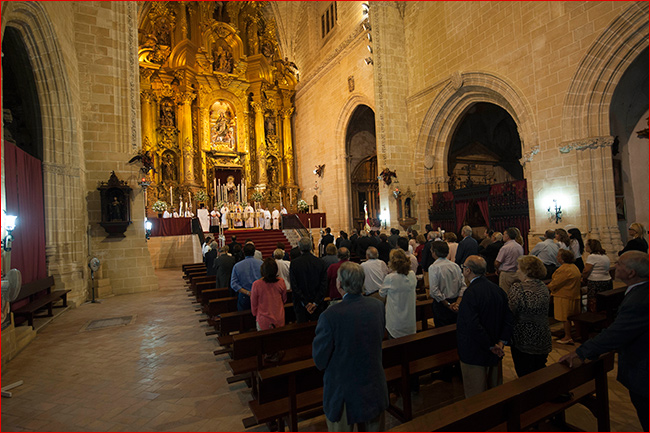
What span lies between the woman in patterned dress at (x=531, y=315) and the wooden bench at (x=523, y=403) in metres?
0.33

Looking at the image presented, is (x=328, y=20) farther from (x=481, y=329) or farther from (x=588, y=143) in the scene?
(x=481, y=329)

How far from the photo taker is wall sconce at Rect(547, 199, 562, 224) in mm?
10070

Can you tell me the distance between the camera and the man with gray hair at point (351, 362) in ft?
7.55

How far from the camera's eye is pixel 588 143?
372 inches

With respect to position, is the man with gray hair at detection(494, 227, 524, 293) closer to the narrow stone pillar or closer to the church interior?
the church interior

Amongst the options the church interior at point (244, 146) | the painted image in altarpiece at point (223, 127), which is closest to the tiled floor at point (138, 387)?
the church interior at point (244, 146)

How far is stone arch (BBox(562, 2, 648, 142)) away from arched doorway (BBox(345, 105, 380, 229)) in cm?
1107

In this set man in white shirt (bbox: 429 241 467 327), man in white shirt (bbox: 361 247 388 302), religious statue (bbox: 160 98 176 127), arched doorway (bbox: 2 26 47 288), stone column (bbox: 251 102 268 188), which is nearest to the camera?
man in white shirt (bbox: 429 241 467 327)

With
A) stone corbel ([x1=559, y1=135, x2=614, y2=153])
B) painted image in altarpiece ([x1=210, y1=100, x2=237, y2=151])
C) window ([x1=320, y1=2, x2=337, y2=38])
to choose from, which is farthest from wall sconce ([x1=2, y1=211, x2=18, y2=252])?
window ([x1=320, y1=2, x2=337, y2=38])

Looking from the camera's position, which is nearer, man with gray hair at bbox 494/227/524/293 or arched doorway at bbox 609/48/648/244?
man with gray hair at bbox 494/227/524/293

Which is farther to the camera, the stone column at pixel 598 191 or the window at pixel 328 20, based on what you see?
the window at pixel 328 20

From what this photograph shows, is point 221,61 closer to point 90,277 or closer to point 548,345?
point 90,277

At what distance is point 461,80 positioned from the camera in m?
13.1

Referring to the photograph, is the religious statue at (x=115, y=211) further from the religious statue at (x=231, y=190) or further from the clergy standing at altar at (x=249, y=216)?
the religious statue at (x=231, y=190)
